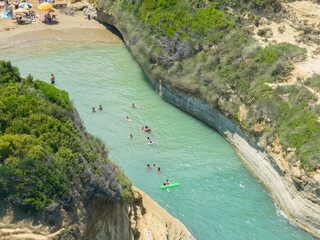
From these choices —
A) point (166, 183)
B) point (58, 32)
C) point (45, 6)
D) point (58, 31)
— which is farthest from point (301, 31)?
point (45, 6)

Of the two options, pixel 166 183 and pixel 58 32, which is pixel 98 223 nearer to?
pixel 166 183

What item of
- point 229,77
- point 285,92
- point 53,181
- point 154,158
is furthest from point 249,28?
point 53,181

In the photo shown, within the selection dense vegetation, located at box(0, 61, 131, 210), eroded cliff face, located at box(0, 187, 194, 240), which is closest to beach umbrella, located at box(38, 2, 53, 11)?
dense vegetation, located at box(0, 61, 131, 210)

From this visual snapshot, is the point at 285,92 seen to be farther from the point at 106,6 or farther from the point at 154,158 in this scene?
the point at 106,6

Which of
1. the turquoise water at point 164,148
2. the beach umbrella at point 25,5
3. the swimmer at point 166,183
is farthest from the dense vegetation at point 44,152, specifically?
the beach umbrella at point 25,5

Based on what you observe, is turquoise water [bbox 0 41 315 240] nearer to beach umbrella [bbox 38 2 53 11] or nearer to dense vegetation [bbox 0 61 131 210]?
dense vegetation [bbox 0 61 131 210]
